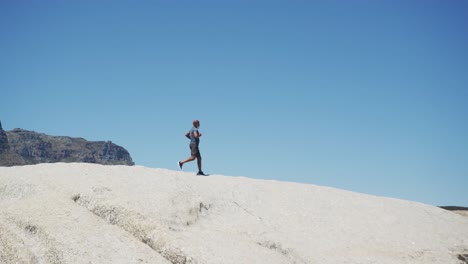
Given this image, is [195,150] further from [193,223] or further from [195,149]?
[193,223]

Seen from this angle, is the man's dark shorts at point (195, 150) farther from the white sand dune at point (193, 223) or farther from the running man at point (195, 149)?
the white sand dune at point (193, 223)

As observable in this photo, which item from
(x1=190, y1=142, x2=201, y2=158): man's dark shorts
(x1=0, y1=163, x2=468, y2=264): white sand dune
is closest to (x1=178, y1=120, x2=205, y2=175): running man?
(x1=190, y1=142, x2=201, y2=158): man's dark shorts

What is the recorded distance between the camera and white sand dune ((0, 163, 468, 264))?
31.4 feet

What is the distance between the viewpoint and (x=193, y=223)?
448 inches

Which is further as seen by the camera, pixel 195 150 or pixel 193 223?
pixel 195 150

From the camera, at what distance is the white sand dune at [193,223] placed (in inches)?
377

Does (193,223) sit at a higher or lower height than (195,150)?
lower

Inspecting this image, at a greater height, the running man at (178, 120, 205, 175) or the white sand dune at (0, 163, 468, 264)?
the running man at (178, 120, 205, 175)

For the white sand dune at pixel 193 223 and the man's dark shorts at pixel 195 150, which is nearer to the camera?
the white sand dune at pixel 193 223

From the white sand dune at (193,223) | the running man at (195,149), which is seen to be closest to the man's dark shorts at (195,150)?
the running man at (195,149)

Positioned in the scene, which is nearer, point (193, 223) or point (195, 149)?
point (193, 223)

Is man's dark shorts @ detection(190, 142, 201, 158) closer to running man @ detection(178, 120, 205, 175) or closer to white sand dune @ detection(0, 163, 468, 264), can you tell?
running man @ detection(178, 120, 205, 175)

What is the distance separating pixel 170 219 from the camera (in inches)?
427

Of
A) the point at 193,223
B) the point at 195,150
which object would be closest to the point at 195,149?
the point at 195,150
